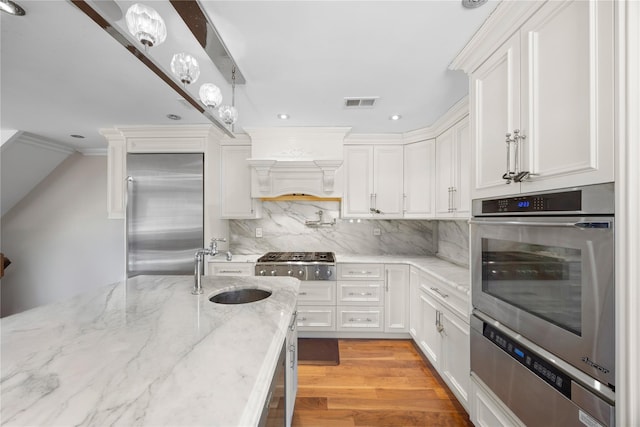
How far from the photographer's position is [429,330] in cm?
245

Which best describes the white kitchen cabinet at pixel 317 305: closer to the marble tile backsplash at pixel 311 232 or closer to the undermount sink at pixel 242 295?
the marble tile backsplash at pixel 311 232

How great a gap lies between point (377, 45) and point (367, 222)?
7.65ft

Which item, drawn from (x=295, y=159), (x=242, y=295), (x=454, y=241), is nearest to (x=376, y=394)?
(x=242, y=295)

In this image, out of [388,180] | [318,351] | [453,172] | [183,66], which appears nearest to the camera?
[183,66]

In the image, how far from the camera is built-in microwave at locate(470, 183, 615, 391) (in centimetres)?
84

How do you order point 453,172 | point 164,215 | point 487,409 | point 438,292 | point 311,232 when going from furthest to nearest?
point 311,232 < point 164,215 < point 453,172 < point 438,292 < point 487,409

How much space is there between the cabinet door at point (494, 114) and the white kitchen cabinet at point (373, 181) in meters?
1.67

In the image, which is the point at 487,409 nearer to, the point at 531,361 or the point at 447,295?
the point at 531,361

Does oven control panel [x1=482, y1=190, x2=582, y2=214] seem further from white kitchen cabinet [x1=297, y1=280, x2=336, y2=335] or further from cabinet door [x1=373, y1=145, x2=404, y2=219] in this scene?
white kitchen cabinet [x1=297, y1=280, x2=336, y2=335]

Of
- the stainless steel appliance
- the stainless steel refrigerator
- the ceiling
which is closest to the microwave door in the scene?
the ceiling

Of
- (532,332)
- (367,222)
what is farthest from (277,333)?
(367,222)

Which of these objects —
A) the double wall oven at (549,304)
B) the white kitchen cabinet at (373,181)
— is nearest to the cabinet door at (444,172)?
the white kitchen cabinet at (373,181)

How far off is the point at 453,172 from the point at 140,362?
2.71 meters

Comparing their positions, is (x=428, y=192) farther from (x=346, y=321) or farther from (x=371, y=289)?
(x=346, y=321)
